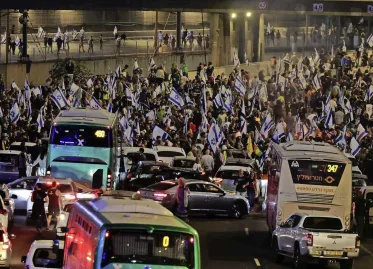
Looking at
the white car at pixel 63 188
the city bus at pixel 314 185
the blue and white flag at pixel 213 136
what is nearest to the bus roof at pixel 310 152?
the city bus at pixel 314 185

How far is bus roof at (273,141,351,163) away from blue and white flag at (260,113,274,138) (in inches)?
472

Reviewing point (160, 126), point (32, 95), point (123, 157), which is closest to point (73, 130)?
point (123, 157)

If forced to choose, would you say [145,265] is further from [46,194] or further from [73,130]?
[73,130]

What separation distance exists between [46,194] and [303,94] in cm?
2559

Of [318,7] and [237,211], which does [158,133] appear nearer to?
[237,211]

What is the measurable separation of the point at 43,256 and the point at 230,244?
41.0ft

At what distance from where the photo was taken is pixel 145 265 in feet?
58.9

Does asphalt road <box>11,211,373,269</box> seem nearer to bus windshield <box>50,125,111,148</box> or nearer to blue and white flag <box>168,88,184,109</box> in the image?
bus windshield <box>50,125,111,148</box>

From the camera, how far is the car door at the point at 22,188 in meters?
36.2

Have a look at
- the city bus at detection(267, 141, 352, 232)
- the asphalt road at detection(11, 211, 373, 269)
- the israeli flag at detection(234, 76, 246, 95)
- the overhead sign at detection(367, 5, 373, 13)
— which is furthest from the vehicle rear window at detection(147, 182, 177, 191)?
the overhead sign at detection(367, 5, 373, 13)

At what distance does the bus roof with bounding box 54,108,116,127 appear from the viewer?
1539 inches

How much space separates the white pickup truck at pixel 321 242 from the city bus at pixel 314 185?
3.32 meters

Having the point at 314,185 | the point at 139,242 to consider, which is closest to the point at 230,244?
the point at 314,185

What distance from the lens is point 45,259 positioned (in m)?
21.4
